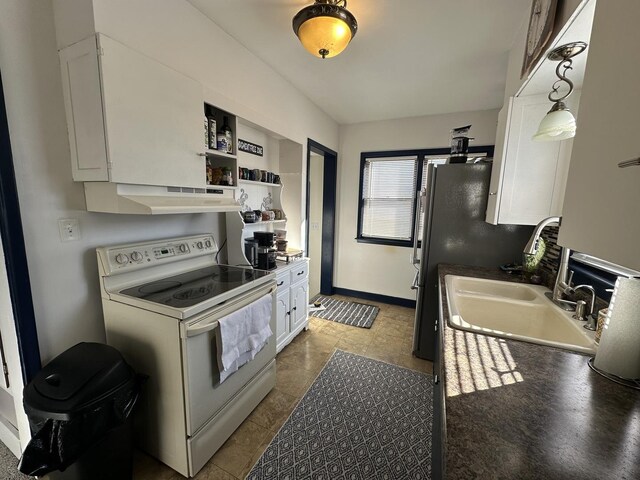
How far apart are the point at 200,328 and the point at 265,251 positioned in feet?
3.41

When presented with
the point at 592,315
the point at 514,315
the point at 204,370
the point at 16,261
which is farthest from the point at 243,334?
the point at 592,315

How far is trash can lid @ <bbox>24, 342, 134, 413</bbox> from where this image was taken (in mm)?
1031

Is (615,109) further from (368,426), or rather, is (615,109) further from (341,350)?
(341,350)

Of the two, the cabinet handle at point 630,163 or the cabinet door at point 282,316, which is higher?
the cabinet handle at point 630,163

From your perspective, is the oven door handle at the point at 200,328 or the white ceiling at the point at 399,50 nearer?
the oven door handle at the point at 200,328

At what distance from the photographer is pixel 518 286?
1813 millimetres

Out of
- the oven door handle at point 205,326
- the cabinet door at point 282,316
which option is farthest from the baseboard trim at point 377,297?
the oven door handle at point 205,326

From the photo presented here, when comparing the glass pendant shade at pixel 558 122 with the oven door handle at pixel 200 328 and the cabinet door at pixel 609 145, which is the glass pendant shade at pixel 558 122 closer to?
the cabinet door at pixel 609 145

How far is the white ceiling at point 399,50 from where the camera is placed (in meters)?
1.66

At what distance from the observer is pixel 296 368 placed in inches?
91.7

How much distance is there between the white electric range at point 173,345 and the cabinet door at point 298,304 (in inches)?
36.4

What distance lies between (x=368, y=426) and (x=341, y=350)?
895 mm

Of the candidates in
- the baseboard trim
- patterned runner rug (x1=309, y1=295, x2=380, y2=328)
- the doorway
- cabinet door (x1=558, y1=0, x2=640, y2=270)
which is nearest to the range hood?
cabinet door (x1=558, y1=0, x2=640, y2=270)

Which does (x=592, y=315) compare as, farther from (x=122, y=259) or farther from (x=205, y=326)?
(x=122, y=259)
